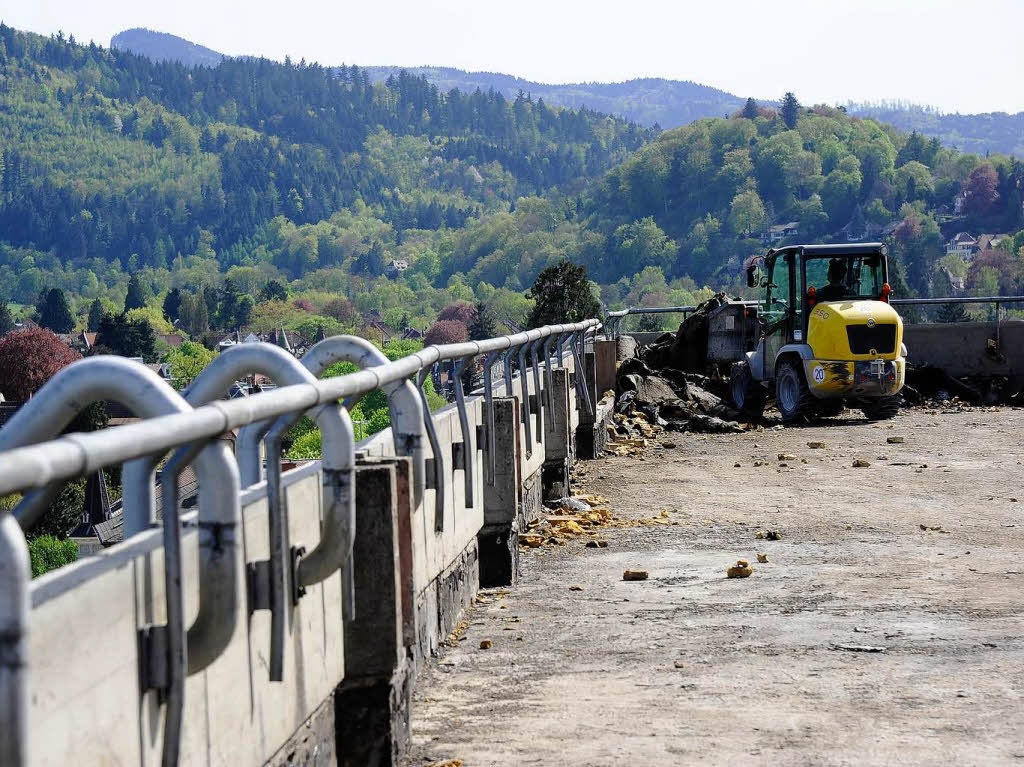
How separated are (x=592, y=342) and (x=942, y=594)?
11627mm

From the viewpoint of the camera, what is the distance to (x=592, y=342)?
20.4 metres

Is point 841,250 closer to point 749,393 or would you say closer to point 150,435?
point 749,393

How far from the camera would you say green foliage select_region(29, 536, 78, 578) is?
72.2 meters

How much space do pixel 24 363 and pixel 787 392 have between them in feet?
368

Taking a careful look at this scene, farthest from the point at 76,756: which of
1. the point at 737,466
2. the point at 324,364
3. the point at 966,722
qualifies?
the point at 737,466

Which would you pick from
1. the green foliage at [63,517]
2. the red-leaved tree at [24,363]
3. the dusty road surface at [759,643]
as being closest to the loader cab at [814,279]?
the dusty road surface at [759,643]

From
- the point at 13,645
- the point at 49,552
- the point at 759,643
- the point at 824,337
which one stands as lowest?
the point at 49,552

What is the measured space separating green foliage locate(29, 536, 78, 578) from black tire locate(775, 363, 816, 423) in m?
55.8

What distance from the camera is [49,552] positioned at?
73.2 m

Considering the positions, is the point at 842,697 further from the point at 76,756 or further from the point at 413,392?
the point at 76,756

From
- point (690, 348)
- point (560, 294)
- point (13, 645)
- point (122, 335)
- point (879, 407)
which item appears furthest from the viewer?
point (122, 335)

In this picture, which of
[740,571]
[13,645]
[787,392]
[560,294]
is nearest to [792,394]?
[787,392]

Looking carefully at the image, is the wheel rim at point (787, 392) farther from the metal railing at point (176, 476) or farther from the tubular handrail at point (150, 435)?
the tubular handrail at point (150, 435)

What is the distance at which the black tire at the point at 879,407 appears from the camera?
71.9 ft
